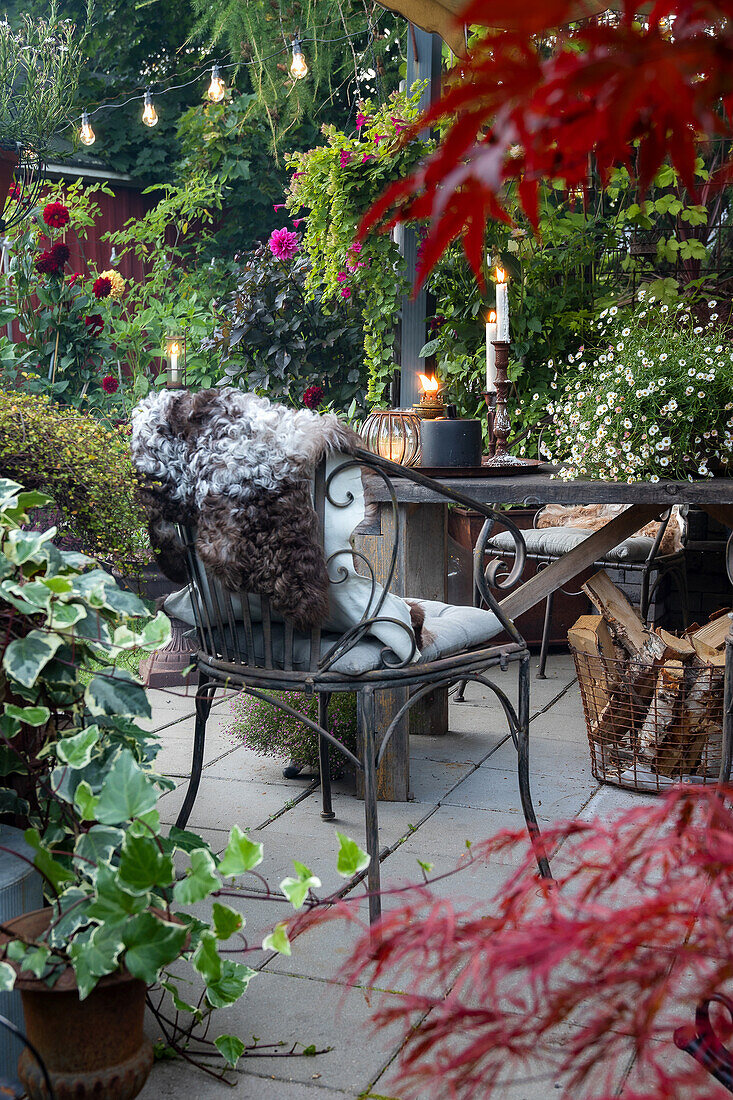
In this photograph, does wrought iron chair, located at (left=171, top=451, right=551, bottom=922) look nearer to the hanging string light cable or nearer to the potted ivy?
the potted ivy

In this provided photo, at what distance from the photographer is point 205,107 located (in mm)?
8398

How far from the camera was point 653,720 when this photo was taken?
265cm

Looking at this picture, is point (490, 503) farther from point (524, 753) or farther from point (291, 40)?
point (291, 40)

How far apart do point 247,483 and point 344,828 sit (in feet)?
3.36

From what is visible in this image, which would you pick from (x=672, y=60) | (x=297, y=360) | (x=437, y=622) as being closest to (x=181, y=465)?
(x=437, y=622)

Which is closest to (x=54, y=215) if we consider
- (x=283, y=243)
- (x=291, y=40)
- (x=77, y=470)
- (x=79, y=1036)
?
(x=283, y=243)

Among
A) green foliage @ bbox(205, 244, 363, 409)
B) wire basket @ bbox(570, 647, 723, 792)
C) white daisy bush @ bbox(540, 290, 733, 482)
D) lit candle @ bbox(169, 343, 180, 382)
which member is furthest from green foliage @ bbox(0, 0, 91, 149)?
wire basket @ bbox(570, 647, 723, 792)

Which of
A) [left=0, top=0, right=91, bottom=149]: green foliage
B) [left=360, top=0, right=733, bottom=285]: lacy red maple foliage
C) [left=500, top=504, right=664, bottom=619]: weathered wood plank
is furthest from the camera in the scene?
[left=0, top=0, right=91, bottom=149]: green foliage

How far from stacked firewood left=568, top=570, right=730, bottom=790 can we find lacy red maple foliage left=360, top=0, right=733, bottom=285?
1979 mm

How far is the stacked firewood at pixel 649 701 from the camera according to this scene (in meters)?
2.57

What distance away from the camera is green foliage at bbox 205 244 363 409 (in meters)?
5.09

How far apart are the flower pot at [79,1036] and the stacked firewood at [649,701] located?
155cm

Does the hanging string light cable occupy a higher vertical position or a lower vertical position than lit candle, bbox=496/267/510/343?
higher

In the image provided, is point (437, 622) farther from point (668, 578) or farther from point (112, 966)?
point (668, 578)
